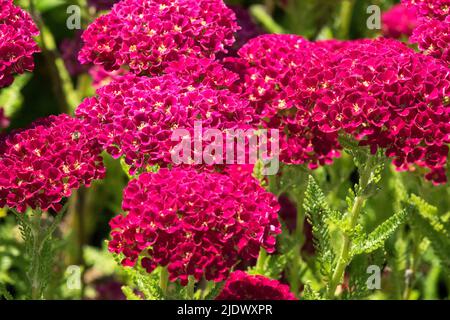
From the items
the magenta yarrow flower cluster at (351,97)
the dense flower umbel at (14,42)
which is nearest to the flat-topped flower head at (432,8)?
the magenta yarrow flower cluster at (351,97)

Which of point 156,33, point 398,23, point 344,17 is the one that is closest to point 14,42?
point 156,33

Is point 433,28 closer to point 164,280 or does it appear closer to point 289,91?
point 289,91

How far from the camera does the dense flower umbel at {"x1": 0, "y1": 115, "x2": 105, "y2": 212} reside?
2.27 metres

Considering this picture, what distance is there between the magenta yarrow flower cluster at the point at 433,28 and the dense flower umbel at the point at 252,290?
2.69ft

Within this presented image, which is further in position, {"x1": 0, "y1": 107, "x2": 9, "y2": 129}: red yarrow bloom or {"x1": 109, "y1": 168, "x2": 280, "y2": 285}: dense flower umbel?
{"x1": 0, "y1": 107, "x2": 9, "y2": 129}: red yarrow bloom

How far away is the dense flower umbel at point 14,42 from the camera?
2.46m

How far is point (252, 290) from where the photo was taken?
8.03 feet

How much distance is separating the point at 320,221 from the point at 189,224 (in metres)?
0.58

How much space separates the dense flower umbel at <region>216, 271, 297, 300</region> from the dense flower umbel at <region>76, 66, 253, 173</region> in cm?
43

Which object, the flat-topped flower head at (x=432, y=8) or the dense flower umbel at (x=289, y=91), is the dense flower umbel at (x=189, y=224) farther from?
the flat-topped flower head at (x=432, y=8)

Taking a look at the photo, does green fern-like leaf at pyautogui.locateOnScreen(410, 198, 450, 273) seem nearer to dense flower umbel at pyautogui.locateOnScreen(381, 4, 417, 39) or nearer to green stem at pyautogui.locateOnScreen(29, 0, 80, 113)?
dense flower umbel at pyautogui.locateOnScreen(381, 4, 417, 39)

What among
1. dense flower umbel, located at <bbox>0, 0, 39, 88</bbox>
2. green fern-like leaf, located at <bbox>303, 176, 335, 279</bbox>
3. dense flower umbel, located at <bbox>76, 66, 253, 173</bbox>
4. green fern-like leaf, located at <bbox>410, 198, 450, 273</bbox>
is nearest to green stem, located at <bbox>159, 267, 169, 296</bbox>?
dense flower umbel, located at <bbox>76, 66, 253, 173</bbox>

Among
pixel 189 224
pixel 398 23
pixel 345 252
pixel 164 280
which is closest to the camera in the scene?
pixel 189 224
